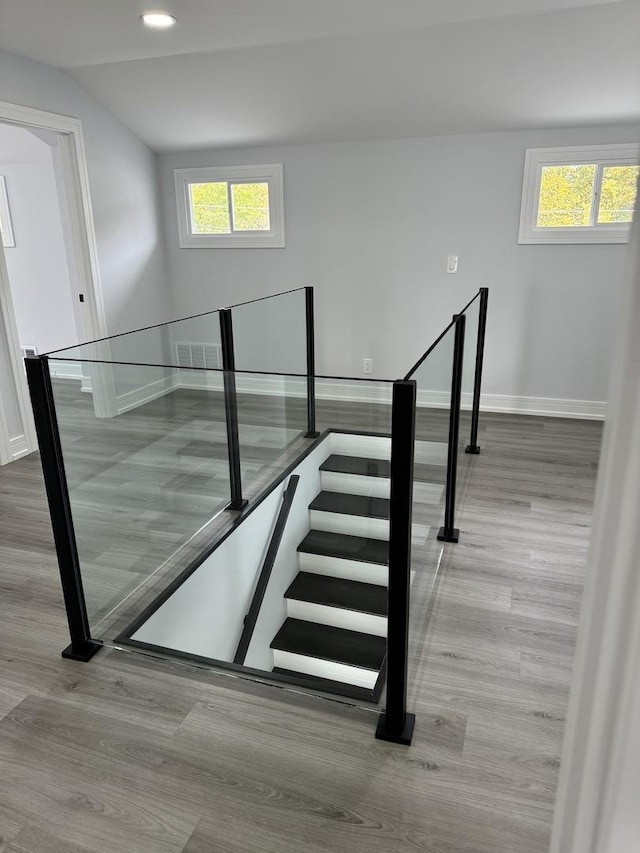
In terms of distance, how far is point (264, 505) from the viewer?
3191mm

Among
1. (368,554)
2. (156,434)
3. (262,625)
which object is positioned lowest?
(262,625)

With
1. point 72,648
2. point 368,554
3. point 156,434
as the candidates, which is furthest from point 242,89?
point 72,648

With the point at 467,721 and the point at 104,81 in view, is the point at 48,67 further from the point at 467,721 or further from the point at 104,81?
the point at 467,721

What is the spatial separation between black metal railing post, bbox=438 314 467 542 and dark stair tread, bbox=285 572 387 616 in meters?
0.43

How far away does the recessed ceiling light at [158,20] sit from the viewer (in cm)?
278

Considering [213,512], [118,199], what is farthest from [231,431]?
[118,199]

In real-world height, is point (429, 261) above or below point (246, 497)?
above

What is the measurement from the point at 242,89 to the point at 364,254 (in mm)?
1522

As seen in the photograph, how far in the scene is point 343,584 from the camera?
2.85 metres

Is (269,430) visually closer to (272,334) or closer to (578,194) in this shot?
(272,334)

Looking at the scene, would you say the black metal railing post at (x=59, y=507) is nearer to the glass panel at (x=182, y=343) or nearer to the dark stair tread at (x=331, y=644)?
the glass panel at (x=182, y=343)

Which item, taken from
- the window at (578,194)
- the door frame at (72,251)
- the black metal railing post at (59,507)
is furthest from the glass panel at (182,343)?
the window at (578,194)

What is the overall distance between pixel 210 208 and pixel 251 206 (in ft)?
1.31

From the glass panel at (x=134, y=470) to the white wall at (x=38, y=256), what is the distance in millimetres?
3777
